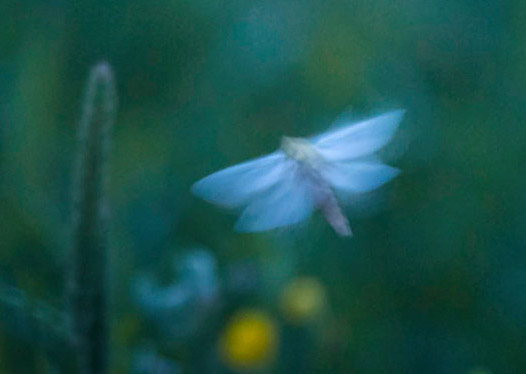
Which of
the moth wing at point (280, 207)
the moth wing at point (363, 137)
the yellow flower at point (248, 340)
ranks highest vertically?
the moth wing at point (363, 137)

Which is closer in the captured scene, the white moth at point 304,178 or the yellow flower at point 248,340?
the white moth at point 304,178

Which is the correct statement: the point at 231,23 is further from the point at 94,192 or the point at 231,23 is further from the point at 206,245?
the point at 94,192

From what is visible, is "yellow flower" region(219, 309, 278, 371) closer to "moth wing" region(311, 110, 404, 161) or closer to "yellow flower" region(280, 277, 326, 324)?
"yellow flower" region(280, 277, 326, 324)

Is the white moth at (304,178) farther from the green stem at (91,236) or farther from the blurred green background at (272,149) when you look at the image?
Result: the blurred green background at (272,149)

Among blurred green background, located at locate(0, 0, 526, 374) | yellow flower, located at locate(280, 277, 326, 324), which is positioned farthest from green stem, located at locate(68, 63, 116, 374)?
yellow flower, located at locate(280, 277, 326, 324)

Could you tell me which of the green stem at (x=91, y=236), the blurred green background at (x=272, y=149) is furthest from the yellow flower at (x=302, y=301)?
the green stem at (x=91, y=236)

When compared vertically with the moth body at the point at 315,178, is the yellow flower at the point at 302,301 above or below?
below

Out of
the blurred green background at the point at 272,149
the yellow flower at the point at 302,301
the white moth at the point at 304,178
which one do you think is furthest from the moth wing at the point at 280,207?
the yellow flower at the point at 302,301
